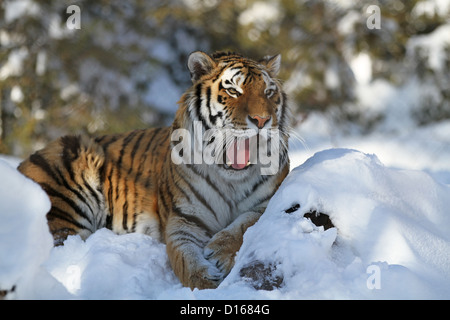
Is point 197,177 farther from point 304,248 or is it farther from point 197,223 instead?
point 304,248

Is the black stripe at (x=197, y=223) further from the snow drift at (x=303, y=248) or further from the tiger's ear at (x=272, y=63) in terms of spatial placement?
the tiger's ear at (x=272, y=63)

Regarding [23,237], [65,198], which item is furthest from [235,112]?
[23,237]

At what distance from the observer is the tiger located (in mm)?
2342

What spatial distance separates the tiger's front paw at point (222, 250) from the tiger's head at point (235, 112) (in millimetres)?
303

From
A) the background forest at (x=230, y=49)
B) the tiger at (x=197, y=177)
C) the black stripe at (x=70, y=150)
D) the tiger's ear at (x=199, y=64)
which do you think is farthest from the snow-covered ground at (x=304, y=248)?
the background forest at (x=230, y=49)

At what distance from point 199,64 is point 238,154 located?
1.53 ft

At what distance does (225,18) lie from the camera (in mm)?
6996

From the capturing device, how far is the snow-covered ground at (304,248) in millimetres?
1558

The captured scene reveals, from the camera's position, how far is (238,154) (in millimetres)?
2432

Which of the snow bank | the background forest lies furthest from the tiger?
the background forest

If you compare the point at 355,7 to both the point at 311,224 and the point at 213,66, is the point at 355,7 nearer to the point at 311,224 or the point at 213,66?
the point at 213,66

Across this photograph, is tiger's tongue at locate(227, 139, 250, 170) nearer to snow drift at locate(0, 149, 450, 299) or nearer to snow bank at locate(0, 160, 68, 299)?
snow drift at locate(0, 149, 450, 299)

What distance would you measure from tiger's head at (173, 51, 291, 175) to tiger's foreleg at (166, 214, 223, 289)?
0.30 meters
